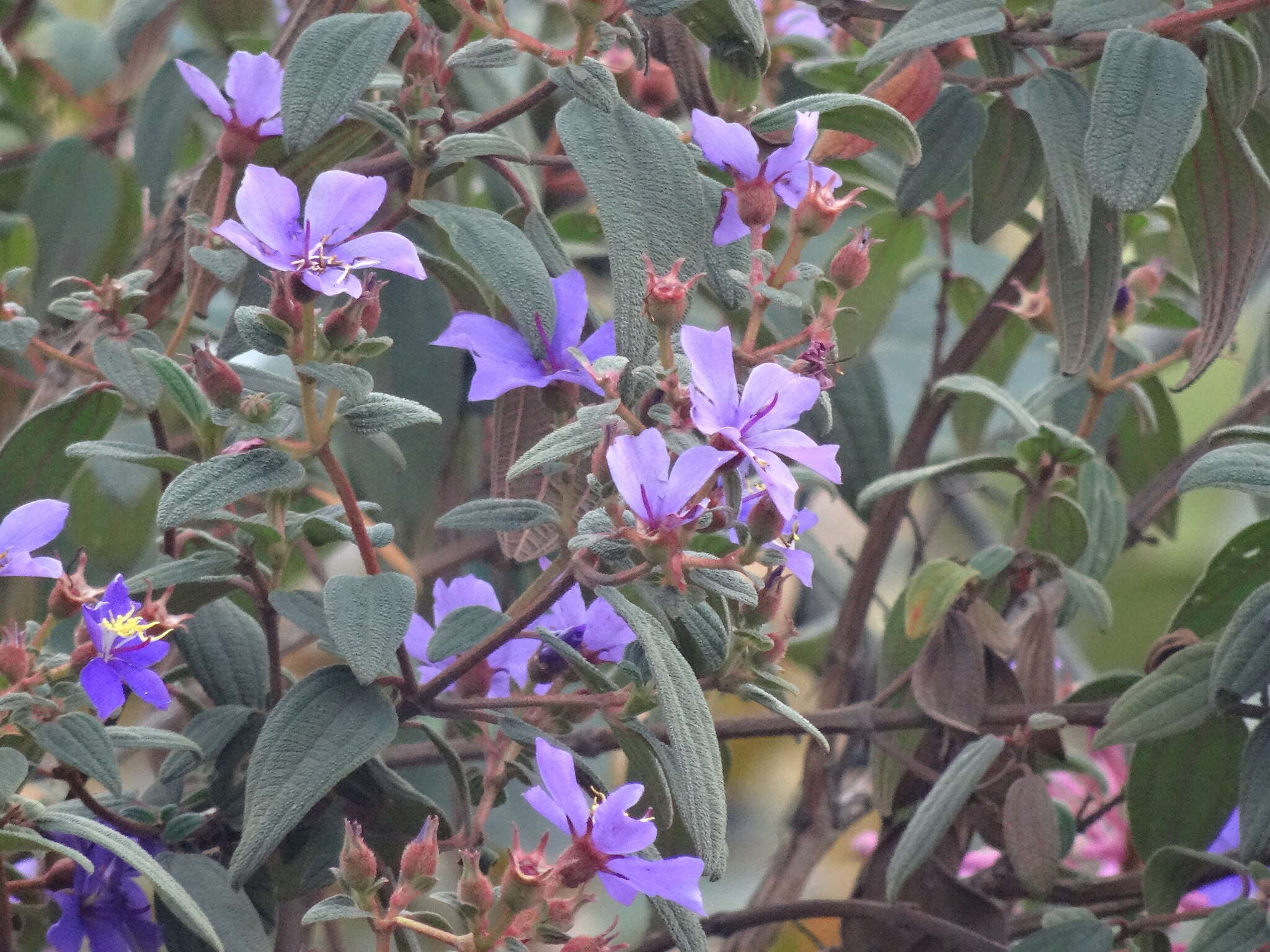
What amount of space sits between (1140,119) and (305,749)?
409 millimetres

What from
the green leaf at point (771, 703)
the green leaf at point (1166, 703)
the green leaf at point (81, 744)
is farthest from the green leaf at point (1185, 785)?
the green leaf at point (81, 744)

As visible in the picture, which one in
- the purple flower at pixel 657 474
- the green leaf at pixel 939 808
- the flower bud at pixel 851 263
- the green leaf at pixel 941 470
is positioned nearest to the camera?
the purple flower at pixel 657 474

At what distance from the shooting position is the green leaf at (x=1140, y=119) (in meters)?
0.58

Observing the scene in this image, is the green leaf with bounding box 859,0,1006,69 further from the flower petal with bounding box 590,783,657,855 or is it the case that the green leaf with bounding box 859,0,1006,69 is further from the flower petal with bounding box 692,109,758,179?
the flower petal with bounding box 590,783,657,855

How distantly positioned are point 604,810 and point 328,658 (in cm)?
67

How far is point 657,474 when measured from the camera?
17.5 inches

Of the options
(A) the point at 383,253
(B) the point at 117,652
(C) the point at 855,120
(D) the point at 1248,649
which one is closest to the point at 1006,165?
(C) the point at 855,120

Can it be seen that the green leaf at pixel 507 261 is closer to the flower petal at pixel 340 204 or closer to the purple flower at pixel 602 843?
the flower petal at pixel 340 204

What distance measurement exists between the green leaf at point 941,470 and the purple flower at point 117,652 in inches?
15.4

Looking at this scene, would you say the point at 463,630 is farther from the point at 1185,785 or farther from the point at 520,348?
the point at 1185,785

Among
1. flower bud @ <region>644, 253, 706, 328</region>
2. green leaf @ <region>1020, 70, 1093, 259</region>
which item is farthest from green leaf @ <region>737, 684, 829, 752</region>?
green leaf @ <region>1020, 70, 1093, 259</region>

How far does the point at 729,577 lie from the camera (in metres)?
0.48

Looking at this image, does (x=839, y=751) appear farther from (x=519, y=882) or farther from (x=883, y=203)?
(x=519, y=882)

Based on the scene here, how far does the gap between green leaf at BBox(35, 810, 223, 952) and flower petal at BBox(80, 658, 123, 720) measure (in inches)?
1.9
